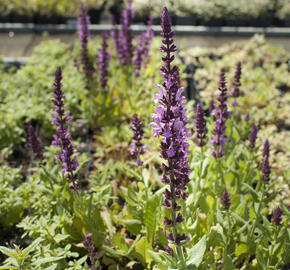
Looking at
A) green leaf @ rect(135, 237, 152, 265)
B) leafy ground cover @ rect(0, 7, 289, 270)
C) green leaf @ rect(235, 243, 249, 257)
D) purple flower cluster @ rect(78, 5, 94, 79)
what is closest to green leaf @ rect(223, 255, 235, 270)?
leafy ground cover @ rect(0, 7, 289, 270)

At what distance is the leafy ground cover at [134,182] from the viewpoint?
2.31m

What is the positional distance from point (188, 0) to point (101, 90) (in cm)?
686

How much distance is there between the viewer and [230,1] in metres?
10.7

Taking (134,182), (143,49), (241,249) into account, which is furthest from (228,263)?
(143,49)

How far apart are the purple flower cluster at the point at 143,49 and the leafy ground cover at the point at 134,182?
0.07ft

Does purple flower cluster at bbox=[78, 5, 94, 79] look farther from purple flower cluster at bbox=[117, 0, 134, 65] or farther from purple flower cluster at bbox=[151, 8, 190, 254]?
purple flower cluster at bbox=[151, 8, 190, 254]

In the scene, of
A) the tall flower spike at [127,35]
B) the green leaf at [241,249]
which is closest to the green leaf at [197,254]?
the green leaf at [241,249]

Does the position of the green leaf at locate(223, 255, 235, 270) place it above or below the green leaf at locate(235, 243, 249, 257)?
above

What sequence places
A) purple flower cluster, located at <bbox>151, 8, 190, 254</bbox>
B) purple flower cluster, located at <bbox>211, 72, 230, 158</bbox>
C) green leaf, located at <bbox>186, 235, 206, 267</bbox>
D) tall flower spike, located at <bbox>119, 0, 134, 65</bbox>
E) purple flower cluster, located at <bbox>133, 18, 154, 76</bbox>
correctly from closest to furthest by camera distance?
purple flower cluster, located at <bbox>151, 8, 190, 254</bbox> → green leaf, located at <bbox>186, 235, 206, 267</bbox> → purple flower cluster, located at <bbox>211, 72, 230, 158</bbox> → tall flower spike, located at <bbox>119, 0, 134, 65</bbox> → purple flower cluster, located at <bbox>133, 18, 154, 76</bbox>

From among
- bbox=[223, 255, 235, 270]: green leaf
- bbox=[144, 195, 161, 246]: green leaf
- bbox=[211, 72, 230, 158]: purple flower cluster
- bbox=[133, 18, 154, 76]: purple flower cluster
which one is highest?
bbox=[133, 18, 154, 76]: purple flower cluster

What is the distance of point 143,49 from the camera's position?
17.8 ft

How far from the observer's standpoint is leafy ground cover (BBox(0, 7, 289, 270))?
231 centimetres

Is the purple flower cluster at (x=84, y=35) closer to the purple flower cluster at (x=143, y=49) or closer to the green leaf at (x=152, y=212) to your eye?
the purple flower cluster at (x=143, y=49)

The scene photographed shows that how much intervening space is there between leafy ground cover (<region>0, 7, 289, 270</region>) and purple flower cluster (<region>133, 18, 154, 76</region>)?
2 cm
